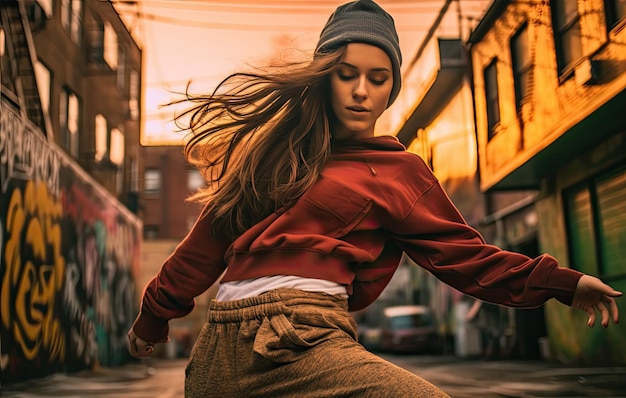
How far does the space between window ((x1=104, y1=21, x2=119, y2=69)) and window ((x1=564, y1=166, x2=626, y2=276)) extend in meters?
1.63

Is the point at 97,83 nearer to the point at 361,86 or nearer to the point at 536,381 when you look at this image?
the point at 536,381

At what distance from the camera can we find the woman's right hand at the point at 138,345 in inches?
65.4

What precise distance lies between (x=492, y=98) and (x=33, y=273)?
2.79m

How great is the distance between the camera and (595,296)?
135 centimetres

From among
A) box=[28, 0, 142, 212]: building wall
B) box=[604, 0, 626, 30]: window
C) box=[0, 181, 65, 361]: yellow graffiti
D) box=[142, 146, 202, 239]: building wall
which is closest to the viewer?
box=[604, 0, 626, 30]: window

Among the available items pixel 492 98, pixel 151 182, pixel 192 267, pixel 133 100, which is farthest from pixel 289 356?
pixel 151 182

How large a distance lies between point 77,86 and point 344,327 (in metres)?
3.27

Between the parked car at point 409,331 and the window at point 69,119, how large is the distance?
8.05m

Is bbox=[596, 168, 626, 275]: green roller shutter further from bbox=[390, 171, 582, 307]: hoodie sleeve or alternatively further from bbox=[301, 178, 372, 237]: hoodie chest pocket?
bbox=[301, 178, 372, 237]: hoodie chest pocket

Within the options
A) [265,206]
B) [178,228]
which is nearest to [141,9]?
[178,228]

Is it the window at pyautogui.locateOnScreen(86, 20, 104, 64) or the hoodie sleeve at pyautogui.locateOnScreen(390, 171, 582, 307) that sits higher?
the window at pyautogui.locateOnScreen(86, 20, 104, 64)

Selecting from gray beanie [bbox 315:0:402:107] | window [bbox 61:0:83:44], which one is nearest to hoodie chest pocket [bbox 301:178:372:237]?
gray beanie [bbox 315:0:402:107]

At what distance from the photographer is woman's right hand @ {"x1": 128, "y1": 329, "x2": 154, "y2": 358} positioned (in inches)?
65.4

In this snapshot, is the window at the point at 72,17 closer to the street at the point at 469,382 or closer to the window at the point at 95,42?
the window at the point at 95,42
